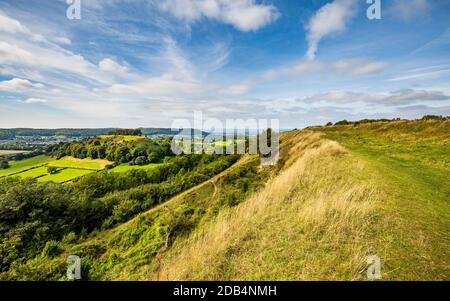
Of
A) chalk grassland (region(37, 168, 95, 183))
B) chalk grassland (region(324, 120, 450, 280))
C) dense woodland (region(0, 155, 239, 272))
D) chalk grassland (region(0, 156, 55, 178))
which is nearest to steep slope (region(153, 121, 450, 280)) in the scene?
chalk grassland (region(324, 120, 450, 280))

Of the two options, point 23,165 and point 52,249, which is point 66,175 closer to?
point 23,165

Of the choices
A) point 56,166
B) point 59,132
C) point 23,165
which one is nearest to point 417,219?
point 56,166

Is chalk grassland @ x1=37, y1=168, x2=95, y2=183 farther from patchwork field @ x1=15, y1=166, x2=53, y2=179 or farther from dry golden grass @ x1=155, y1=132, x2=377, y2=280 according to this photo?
dry golden grass @ x1=155, y1=132, x2=377, y2=280

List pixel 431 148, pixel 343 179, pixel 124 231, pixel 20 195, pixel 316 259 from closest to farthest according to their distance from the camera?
1. pixel 316 259
2. pixel 343 179
3. pixel 431 148
4. pixel 20 195
5. pixel 124 231

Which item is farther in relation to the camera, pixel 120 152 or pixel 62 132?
pixel 62 132

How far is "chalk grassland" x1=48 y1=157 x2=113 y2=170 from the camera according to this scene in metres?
82.9

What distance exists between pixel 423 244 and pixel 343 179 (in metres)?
5.40

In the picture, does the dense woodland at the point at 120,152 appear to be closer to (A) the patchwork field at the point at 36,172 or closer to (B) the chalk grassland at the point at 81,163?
(B) the chalk grassland at the point at 81,163

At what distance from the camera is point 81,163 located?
89.2 meters

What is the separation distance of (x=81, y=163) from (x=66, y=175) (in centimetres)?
1800

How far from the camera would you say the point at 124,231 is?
3391 centimetres
